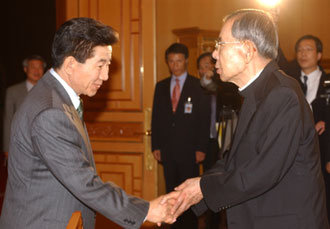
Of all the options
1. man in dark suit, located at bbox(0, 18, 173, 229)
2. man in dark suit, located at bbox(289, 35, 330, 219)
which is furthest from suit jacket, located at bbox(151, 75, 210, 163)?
man in dark suit, located at bbox(0, 18, 173, 229)

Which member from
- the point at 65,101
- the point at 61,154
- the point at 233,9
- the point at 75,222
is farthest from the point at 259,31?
the point at 233,9

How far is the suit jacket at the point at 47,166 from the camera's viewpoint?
1.48 metres

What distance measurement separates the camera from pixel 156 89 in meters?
4.14

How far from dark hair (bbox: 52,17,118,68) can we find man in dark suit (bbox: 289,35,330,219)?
9.14ft

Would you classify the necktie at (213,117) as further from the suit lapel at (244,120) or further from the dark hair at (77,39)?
the dark hair at (77,39)

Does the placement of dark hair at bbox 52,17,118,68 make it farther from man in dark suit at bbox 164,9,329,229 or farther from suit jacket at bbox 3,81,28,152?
suit jacket at bbox 3,81,28,152

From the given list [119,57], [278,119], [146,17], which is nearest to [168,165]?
[119,57]

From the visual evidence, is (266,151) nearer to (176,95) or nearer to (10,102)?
(176,95)

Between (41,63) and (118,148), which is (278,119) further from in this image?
(41,63)

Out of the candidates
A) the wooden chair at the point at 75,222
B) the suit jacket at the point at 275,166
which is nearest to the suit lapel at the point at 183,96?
the suit jacket at the point at 275,166

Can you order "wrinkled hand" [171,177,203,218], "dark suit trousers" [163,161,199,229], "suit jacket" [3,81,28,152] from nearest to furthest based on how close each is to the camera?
"wrinkled hand" [171,177,203,218] < "dark suit trousers" [163,161,199,229] < "suit jacket" [3,81,28,152]

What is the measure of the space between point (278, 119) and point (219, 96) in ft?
7.45

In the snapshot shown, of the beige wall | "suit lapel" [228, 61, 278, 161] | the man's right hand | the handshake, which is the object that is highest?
the beige wall

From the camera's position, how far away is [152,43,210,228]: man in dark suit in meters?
4.07
